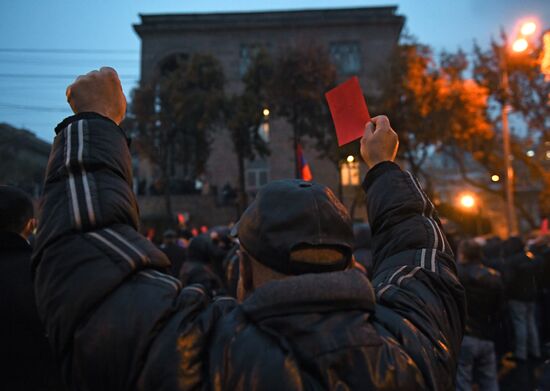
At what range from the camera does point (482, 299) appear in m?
Result: 5.12

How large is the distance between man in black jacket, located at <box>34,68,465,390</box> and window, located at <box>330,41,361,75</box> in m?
32.8

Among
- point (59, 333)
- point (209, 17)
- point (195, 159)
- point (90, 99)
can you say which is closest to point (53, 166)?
point (90, 99)

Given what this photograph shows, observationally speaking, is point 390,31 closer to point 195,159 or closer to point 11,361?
point 195,159

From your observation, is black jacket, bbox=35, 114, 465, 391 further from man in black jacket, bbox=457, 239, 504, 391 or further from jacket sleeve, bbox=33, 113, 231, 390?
man in black jacket, bbox=457, 239, 504, 391

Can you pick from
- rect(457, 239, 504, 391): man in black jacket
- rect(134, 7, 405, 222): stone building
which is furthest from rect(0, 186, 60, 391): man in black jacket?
rect(134, 7, 405, 222): stone building

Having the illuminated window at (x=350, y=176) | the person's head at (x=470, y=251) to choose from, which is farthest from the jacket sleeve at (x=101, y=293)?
the illuminated window at (x=350, y=176)

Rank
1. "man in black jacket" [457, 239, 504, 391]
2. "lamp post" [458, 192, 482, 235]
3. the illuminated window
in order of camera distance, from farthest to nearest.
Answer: the illuminated window
"lamp post" [458, 192, 482, 235]
"man in black jacket" [457, 239, 504, 391]

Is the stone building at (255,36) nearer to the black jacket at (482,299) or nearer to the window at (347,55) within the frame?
the window at (347,55)

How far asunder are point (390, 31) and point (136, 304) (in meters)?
35.1

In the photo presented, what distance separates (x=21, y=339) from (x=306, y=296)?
174cm

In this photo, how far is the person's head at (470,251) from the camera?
528 centimetres

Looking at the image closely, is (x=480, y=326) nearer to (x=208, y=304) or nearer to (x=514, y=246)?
(x=514, y=246)

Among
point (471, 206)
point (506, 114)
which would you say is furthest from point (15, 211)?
point (471, 206)

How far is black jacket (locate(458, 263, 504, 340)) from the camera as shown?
16.6 feet
